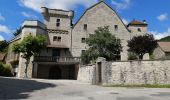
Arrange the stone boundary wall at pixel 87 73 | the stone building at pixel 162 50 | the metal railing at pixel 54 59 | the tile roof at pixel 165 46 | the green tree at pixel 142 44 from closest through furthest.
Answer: the stone boundary wall at pixel 87 73 → the green tree at pixel 142 44 → the metal railing at pixel 54 59 → the stone building at pixel 162 50 → the tile roof at pixel 165 46

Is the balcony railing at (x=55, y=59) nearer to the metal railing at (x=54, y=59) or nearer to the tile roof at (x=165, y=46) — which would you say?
the metal railing at (x=54, y=59)

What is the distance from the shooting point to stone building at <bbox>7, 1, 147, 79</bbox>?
126 feet

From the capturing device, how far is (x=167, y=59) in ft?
77.1

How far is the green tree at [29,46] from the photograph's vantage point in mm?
34906

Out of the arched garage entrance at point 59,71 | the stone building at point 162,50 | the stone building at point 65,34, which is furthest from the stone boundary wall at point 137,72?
the stone building at point 162,50

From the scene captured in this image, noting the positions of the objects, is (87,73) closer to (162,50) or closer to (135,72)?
(135,72)

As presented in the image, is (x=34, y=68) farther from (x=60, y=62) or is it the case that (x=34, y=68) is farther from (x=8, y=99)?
(x=8, y=99)

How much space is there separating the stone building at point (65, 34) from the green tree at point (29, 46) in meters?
2.35

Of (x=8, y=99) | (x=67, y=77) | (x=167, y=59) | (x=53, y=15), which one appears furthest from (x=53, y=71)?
(x=8, y=99)

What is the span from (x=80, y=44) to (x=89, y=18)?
16.9ft

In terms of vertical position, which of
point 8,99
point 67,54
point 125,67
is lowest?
point 8,99

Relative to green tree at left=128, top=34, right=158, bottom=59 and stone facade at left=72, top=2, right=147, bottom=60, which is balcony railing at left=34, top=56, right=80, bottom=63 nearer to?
stone facade at left=72, top=2, right=147, bottom=60

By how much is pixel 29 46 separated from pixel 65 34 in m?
8.61

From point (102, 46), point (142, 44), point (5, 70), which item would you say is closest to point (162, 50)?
point (142, 44)
